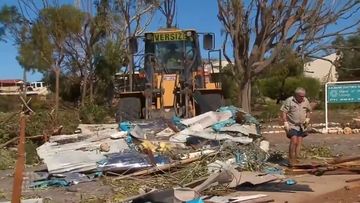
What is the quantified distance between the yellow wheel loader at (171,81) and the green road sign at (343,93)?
13.8 feet

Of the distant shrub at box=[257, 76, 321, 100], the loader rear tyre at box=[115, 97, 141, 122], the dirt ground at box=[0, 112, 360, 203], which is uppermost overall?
the distant shrub at box=[257, 76, 321, 100]

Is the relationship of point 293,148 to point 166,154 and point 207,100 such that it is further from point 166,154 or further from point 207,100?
point 207,100

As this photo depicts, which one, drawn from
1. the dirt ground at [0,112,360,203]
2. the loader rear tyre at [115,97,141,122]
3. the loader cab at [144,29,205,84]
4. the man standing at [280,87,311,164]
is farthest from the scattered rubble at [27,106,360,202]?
the loader cab at [144,29,205,84]

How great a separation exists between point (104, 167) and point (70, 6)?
94.5ft

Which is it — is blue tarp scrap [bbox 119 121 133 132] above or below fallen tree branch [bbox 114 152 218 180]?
above

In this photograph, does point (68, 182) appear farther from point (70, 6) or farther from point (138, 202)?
point (70, 6)

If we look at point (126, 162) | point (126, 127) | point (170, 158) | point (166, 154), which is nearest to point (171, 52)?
point (126, 127)

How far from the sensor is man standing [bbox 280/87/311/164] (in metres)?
12.6

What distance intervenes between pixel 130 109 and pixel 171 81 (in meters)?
1.44

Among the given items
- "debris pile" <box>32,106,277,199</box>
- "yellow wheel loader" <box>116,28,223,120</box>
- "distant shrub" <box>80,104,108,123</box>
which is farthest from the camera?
"distant shrub" <box>80,104,108,123</box>

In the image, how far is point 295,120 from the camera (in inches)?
499

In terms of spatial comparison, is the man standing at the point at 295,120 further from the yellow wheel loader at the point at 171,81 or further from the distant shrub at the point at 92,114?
the distant shrub at the point at 92,114

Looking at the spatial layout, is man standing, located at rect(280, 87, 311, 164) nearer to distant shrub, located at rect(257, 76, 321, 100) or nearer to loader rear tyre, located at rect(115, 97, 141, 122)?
loader rear tyre, located at rect(115, 97, 141, 122)

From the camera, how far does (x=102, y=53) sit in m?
38.1
